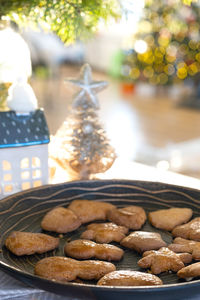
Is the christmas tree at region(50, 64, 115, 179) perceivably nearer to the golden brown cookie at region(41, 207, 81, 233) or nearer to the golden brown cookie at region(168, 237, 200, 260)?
the golden brown cookie at region(41, 207, 81, 233)

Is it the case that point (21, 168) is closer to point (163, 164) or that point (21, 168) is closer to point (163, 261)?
point (163, 261)

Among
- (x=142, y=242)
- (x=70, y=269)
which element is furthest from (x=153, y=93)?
(x=70, y=269)

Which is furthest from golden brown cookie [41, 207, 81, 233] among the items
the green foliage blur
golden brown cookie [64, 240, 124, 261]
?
the green foliage blur

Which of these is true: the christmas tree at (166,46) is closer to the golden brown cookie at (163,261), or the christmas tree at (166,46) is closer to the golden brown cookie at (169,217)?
the golden brown cookie at (169,217)

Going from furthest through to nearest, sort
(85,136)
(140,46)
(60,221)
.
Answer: (140,46), (85,136), (60,221)

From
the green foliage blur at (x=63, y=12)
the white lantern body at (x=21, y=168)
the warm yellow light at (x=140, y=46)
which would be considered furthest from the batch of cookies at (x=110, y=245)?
the warm yellow light at (x=140, y=46)

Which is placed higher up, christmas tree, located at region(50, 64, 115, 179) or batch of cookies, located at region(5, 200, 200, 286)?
christmas tree, located at region(50, 64, 115, 179)
